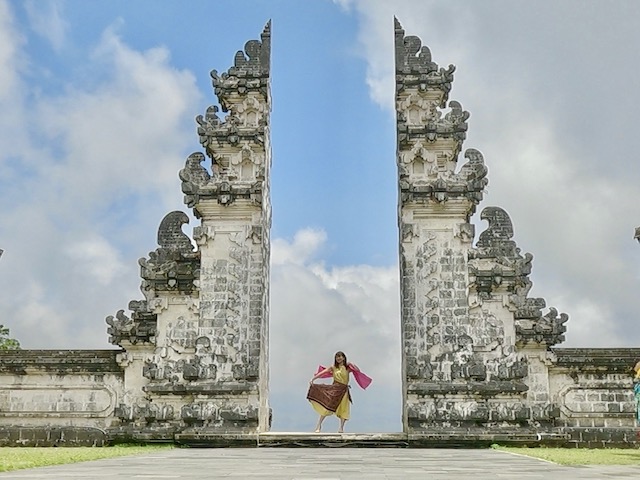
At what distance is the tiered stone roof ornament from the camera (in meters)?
16.7

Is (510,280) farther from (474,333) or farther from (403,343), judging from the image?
(403,343)

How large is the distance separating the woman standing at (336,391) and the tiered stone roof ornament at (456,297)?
4.82 feet

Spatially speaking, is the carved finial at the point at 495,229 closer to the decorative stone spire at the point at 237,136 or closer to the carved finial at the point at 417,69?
the carved finial at the point at 417,69

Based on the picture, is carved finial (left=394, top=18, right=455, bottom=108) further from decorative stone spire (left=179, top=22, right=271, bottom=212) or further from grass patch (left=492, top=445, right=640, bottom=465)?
grass patch (left=492, top=445, right=640, bottom=465)

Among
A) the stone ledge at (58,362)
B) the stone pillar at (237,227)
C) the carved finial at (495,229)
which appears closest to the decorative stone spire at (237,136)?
the stone pillar at (237,227)

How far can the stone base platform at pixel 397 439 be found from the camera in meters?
15.6

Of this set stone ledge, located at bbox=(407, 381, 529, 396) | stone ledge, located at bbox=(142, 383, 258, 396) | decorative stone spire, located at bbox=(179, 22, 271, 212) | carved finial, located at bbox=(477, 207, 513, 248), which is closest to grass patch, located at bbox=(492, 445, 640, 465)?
stone ledge, located at bbox=(407, 381, 529, 396)

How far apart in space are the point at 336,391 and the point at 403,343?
2.05 m

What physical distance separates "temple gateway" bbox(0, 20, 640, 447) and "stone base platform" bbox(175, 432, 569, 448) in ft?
0.12

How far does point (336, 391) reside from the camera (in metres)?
17.6

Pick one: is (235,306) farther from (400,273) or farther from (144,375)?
(400,273)

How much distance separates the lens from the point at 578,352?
55.7ft

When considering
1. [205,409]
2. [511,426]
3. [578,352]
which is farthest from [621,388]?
[205,409]

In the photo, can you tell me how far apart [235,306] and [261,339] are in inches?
40.6
